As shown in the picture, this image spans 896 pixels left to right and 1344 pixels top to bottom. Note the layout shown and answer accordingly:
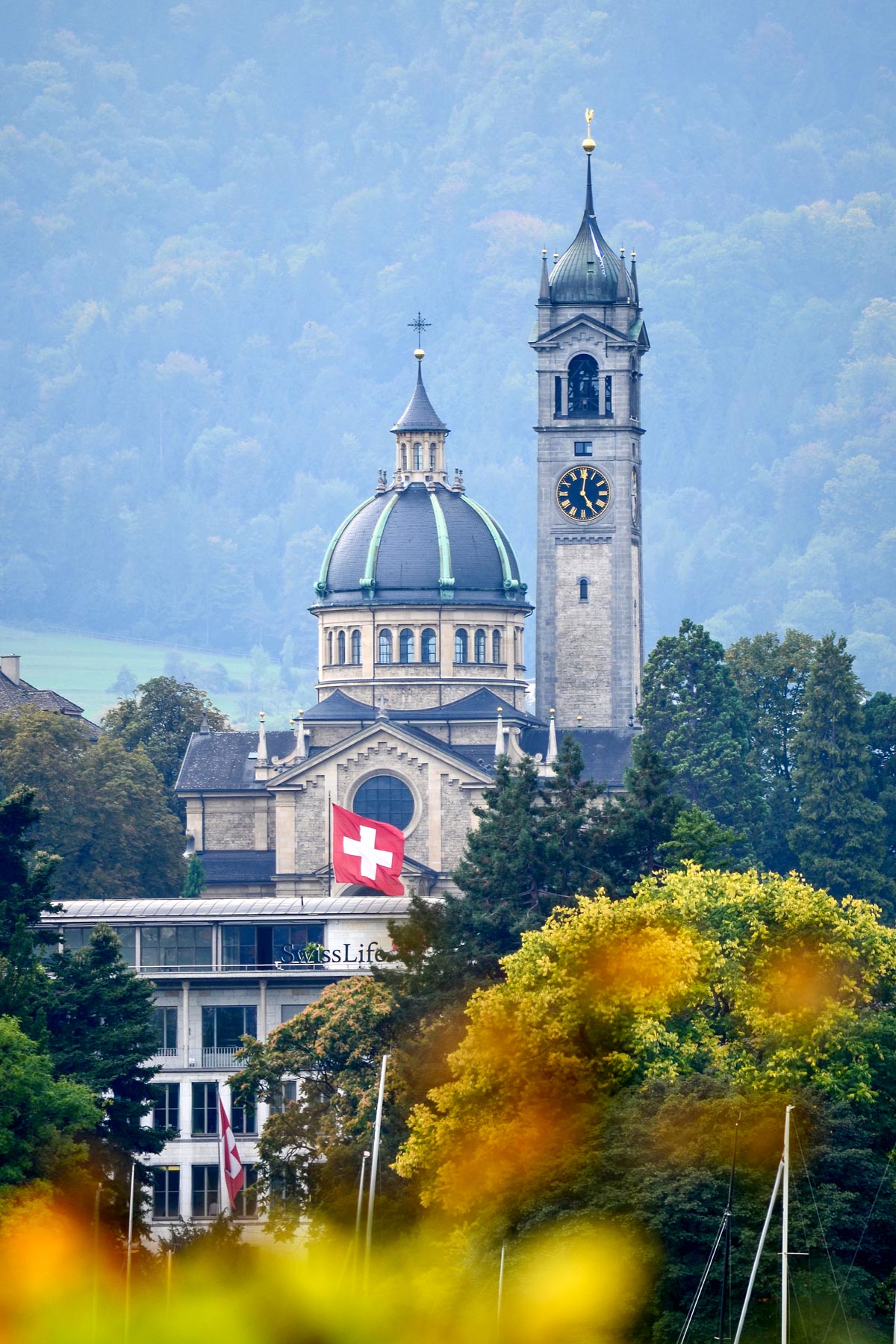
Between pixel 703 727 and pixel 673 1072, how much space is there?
87.3 meters

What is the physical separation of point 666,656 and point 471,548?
39.3ft

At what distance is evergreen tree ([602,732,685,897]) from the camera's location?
332 ft

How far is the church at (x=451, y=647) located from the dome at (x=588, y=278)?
0.40 feet

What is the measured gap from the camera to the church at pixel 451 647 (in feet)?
510

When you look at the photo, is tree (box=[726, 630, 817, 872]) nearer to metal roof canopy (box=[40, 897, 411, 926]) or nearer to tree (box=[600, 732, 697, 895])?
metal roof canopy (box=[40, 897, 411, 926])

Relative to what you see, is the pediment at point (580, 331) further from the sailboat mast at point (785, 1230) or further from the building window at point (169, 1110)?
the sailboat mast at point (785, 1230)

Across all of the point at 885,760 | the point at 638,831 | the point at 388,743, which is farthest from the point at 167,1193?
the point at 885,760

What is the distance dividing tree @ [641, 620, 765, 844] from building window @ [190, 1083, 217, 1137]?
184 feet

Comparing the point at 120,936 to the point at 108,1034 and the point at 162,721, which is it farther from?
the point at 162,721

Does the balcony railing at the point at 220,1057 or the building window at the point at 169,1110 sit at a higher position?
the balcony railing at the point at 220,1057

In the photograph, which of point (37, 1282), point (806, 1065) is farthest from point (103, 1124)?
point (37, 1282)

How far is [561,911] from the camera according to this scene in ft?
298

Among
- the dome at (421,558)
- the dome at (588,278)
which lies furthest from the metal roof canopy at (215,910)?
the dome at (588,278)

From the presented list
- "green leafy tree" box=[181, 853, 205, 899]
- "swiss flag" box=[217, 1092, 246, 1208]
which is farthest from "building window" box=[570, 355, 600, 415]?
"swiss flag" box=[217, 1092, 246, 1208]
